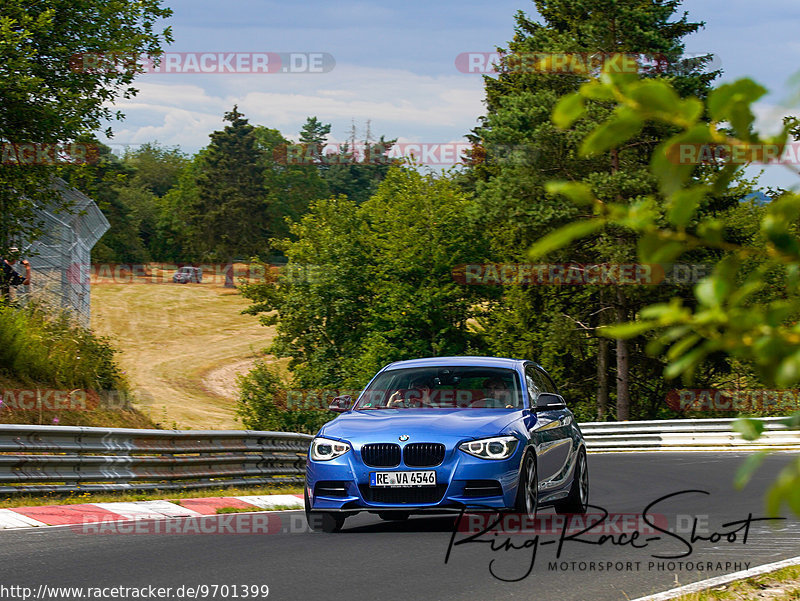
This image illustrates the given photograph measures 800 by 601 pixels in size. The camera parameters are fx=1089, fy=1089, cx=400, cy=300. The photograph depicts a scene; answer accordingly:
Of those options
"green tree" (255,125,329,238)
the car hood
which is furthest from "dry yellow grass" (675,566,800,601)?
"green tree" (255,125,329,238)

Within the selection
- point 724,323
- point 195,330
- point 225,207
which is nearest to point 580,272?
point 724,323

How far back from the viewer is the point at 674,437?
30984 mm

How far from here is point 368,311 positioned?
61344 mm

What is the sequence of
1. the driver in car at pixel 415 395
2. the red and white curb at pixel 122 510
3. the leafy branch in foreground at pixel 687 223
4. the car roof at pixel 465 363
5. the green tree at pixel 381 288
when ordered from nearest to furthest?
the leafy branch in foreground at pixel 687 223 → the red and white curb at pixel 122 510 → the driver in car at pixel 415 395 → the car roof at pixel 465 363 → the green tree at pixel 381 288

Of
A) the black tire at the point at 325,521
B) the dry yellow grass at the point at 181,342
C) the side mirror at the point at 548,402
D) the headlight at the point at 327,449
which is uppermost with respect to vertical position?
the side mirror at the point at 548,402

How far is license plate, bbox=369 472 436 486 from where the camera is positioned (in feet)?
30.0

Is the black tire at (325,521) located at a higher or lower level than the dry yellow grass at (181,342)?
higher

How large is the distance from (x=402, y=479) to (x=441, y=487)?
1.10 ft

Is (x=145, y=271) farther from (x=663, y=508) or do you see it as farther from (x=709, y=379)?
(x=663, y=508)

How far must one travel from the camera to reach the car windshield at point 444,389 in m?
10.5

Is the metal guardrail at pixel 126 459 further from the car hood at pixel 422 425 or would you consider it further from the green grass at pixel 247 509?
the car hood at pixel 422 425

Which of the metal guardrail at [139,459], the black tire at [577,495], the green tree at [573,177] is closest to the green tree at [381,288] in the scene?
the green tree at [573,177]

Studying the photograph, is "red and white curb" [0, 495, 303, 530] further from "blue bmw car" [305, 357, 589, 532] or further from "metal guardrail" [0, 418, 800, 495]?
"blue bmw car" [305, 357, 589, 532]

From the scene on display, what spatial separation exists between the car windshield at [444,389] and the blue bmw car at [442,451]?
0.01 m
